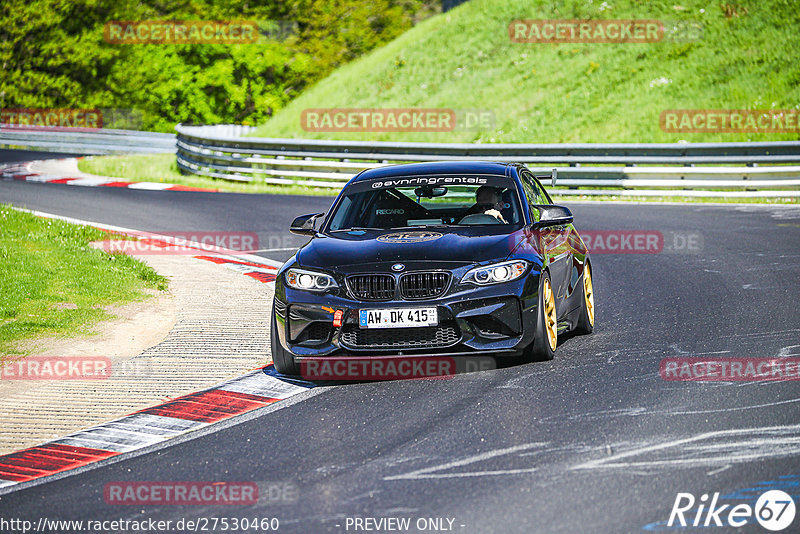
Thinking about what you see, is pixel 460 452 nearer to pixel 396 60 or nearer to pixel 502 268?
pixel 502 268

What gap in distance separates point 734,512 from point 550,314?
135 inches

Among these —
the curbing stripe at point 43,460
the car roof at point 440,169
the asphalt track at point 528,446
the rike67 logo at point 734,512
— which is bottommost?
the curbing stripe at point 43,460

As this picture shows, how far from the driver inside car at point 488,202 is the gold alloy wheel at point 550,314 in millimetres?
949

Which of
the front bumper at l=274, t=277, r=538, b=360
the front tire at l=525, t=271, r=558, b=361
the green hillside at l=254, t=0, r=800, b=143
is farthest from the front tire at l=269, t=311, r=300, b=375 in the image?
the green hillside at l=254, t=0, r=800, b=143

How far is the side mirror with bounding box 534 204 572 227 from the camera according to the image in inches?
330

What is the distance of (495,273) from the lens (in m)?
7.63

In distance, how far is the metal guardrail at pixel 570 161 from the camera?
21.5 metres

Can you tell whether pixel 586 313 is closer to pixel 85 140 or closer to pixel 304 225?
pixel 304 225

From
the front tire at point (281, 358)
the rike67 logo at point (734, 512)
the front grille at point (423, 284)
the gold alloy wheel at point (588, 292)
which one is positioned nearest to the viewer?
the rike67 logo at point (734, 512)

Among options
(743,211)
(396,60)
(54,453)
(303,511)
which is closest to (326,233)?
(54,453)

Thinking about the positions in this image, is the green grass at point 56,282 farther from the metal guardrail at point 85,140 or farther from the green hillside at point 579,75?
the metal guardrail at point 85,140

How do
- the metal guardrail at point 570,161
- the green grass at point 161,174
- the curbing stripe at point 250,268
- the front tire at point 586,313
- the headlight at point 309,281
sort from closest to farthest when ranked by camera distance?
the headlight at point 309,281 < the front tire at point 586,313 < the curbing stripe at point 250,268 < the metal guardrail at point 570,161 < the green grass at point 161,174

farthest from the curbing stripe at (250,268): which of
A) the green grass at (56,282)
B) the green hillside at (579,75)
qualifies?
the green hillside at (579,75)

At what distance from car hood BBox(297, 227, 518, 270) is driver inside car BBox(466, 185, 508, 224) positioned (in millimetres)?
465
